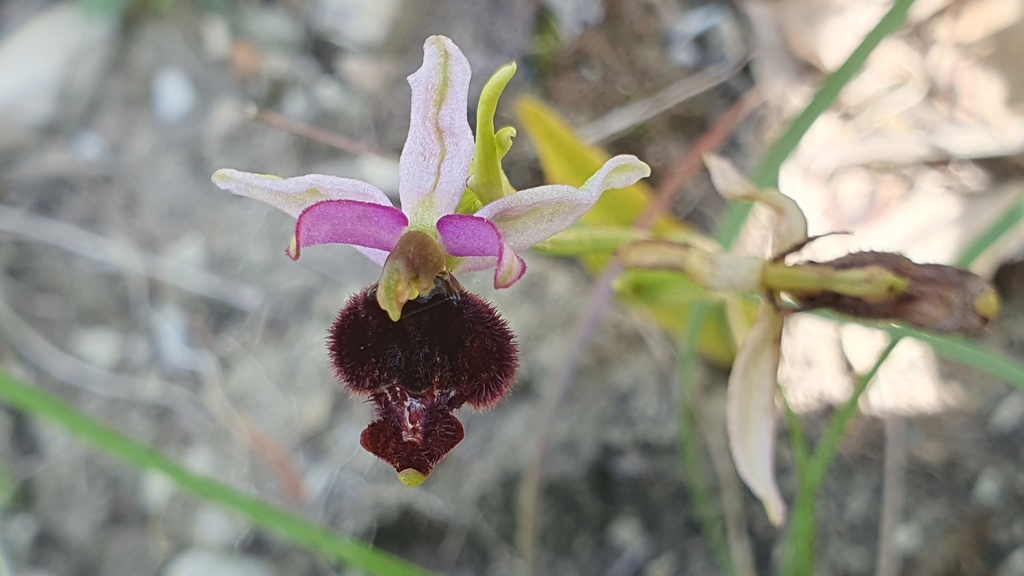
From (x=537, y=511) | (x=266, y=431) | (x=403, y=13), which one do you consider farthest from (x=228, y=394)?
(x=403, y=13)

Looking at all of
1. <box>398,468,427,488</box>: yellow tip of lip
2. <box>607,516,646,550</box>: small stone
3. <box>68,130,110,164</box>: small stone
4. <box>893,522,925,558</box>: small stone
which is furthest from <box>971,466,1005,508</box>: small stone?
<box>68,130,110,164</box>: small stone

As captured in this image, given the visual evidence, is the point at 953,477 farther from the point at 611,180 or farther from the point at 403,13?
the point at 403,13

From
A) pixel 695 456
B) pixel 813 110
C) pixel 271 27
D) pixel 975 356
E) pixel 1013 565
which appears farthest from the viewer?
pixel 271 27

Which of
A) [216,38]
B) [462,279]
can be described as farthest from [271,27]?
[462,279]

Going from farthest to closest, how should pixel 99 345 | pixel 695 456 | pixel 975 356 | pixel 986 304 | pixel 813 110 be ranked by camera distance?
1. pixel 99 345
2. pixel 695 456
3. pixel 813 110
4. pixel 975 356
5. pixel 986 304

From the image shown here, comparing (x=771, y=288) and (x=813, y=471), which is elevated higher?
(x=771, y=288)

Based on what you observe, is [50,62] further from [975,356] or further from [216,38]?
[975,356]

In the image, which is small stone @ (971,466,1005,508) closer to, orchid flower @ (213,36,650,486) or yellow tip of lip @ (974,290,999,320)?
yellow tip of lip @ (974,290,999,320)
